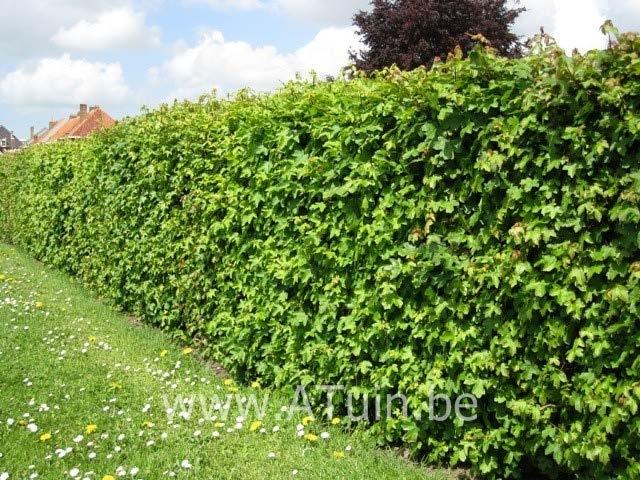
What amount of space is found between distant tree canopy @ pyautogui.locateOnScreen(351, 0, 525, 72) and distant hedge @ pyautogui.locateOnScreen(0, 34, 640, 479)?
21419mm

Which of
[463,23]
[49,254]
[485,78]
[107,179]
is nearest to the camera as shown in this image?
[485,78]

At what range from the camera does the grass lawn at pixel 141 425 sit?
3.99m

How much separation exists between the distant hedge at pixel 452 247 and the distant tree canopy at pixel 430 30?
2142 centimetres

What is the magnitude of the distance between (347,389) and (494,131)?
6.95ft

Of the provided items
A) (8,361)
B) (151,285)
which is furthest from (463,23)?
(8,361)

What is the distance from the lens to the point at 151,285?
24.3 feet

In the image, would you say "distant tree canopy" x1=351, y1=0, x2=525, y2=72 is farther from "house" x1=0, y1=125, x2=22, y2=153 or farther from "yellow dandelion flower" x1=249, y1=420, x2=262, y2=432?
"house" x1=0, y1=125, x2=22, y2=153

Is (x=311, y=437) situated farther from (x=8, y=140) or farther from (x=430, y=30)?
(x=8, y=140)

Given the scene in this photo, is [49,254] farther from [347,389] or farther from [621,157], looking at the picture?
[621,157]

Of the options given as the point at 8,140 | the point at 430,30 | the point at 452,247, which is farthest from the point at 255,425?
the point at 8,140

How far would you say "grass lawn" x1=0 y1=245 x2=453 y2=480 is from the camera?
3.99 m

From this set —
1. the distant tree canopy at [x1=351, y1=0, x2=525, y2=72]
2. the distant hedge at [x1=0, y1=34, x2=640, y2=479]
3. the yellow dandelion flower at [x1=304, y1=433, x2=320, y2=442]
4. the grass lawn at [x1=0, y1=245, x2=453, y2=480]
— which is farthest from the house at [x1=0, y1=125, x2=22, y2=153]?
the yellow dandelion flower at [x1=304, y1=433, x2=320, y2=442]

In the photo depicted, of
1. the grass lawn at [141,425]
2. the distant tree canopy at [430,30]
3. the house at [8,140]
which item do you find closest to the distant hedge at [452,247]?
the grass lawn at [141,425]

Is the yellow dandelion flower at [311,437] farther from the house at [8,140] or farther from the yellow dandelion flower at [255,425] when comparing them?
the house at [8,140]
